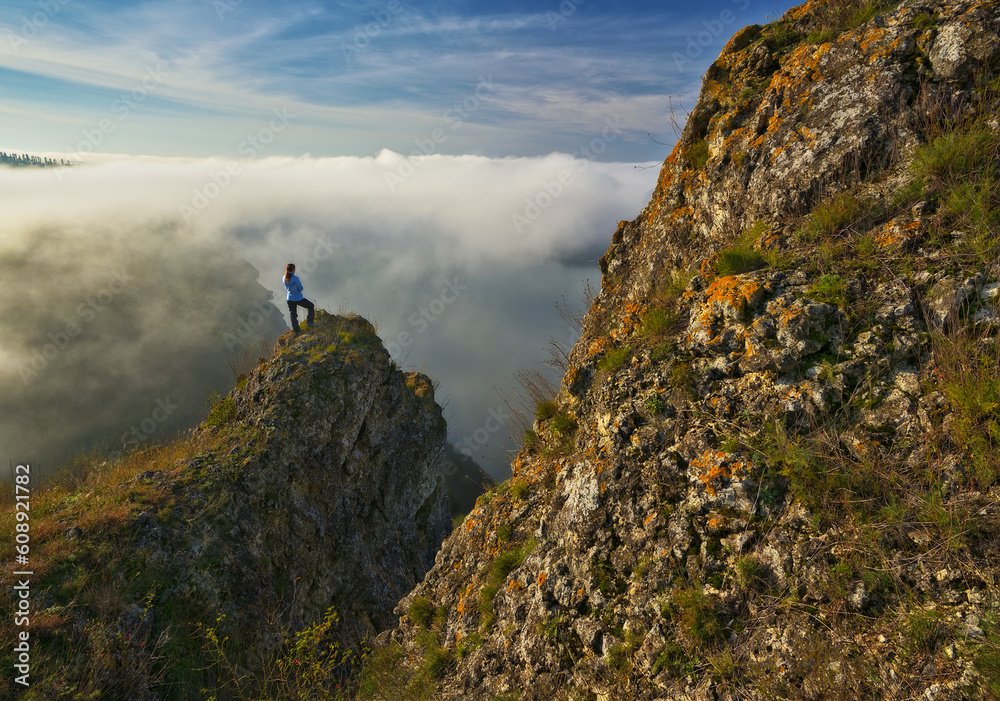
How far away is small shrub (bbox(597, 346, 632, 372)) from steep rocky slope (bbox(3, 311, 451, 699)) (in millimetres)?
5263

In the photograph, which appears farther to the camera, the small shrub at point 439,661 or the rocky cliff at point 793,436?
the small shrub at point 439,661

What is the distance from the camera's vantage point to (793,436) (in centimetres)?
426

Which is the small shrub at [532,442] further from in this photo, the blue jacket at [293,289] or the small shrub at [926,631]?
the blue jacket at [293,289]

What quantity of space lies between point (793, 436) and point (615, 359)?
7.80 feet

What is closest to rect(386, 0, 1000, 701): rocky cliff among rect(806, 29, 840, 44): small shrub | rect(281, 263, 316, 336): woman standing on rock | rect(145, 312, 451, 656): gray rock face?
rect(806, 29, 840, 44): small shrub

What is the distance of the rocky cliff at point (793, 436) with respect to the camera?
3.36 m

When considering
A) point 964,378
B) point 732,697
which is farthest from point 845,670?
point 964,378

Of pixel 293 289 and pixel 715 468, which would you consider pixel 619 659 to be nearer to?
pixel 715 468

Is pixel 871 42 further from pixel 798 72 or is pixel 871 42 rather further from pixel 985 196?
pixel 985 196

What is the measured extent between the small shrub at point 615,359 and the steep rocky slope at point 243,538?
526cm

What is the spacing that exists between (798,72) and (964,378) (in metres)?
5.23

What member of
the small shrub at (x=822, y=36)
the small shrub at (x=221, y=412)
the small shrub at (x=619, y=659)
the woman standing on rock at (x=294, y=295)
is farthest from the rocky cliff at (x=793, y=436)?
the woman standing on rock at (x=294, y=295)

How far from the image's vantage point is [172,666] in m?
Answer: 8.80

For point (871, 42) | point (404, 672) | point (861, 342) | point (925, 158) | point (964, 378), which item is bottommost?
point (404, 672)
